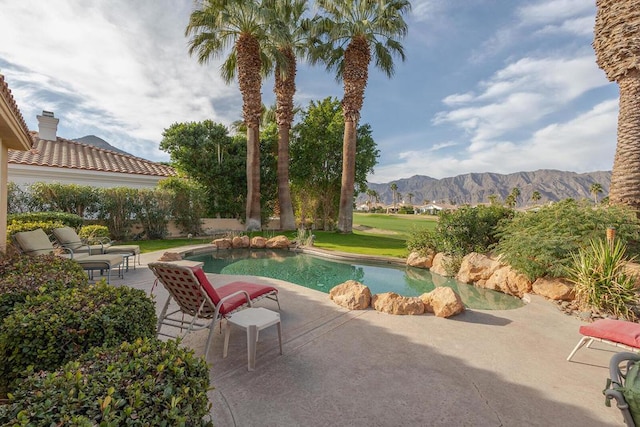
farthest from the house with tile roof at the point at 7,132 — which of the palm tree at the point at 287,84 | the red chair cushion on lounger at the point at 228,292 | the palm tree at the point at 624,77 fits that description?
the palm tree at the point at 624,77

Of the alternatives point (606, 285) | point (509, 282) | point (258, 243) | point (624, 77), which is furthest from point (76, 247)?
point (624, 77)

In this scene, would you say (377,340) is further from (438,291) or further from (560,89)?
(560,89)

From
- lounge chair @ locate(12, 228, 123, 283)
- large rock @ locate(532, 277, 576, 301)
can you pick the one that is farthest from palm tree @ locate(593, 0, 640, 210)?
lounge chair @ locate(12, 228, 123, 283)

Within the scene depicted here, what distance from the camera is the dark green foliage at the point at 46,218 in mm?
10656

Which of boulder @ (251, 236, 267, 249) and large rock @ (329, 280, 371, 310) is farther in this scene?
boulder @ (251, 236, 267, 249)

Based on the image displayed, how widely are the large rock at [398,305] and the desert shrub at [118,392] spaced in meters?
3.96

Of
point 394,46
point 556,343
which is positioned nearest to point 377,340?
point 556,343

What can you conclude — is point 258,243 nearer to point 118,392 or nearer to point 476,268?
point 476,268

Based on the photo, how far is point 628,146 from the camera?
8742 mm

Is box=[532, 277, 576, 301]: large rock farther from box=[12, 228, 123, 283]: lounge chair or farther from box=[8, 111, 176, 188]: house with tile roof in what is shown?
box=[8, 111, 176, 188]: house with tile roof

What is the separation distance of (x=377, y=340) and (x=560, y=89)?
1385 cm

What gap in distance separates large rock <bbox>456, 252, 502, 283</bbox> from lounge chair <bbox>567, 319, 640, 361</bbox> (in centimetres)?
467

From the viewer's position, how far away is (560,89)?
12.5 meters

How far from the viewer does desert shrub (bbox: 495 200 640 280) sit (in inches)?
263
